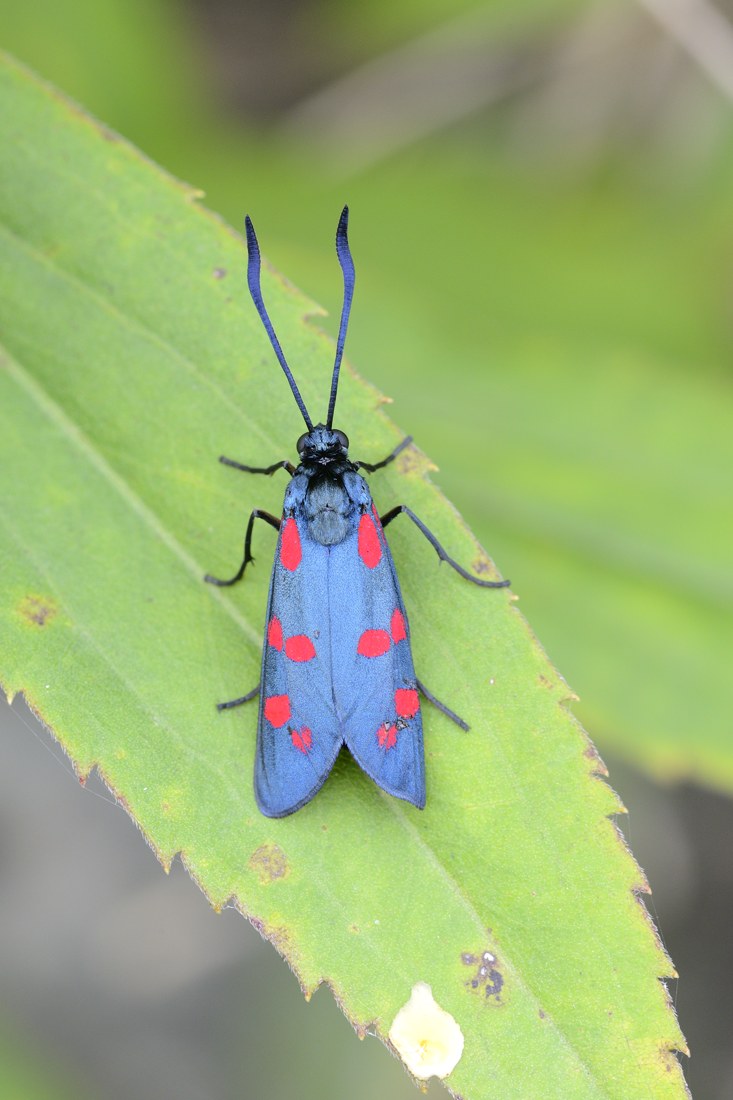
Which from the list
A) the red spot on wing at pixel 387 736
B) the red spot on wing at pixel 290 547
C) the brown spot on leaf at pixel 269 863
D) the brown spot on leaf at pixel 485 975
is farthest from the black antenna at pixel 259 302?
the brown spot on leaf at pixel 485 975

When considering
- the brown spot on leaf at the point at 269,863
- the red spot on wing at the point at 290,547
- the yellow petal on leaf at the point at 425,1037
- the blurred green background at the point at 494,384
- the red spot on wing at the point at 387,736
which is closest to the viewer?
the yellow petal on leaf at the point at 425,1037

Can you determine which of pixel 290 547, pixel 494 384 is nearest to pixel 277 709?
pixel 290 547

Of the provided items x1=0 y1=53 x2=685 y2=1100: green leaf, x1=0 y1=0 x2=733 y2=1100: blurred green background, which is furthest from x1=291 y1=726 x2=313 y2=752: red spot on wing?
x1=0 y1=0 x2=733 y2=1100: blurred green background

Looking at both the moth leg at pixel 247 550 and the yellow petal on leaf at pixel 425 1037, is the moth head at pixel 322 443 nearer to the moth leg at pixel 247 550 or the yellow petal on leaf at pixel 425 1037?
the moth leg at pixel 247 550

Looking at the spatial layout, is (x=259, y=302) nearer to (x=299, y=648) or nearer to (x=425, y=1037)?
(x=299, y=648)

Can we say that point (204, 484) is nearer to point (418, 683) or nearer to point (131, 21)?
point (418, 683)

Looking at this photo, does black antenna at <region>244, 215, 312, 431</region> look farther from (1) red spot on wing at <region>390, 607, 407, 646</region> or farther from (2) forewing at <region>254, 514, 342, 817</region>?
(1) red spot on wing at <region>390, 607, 407, 646</region>
